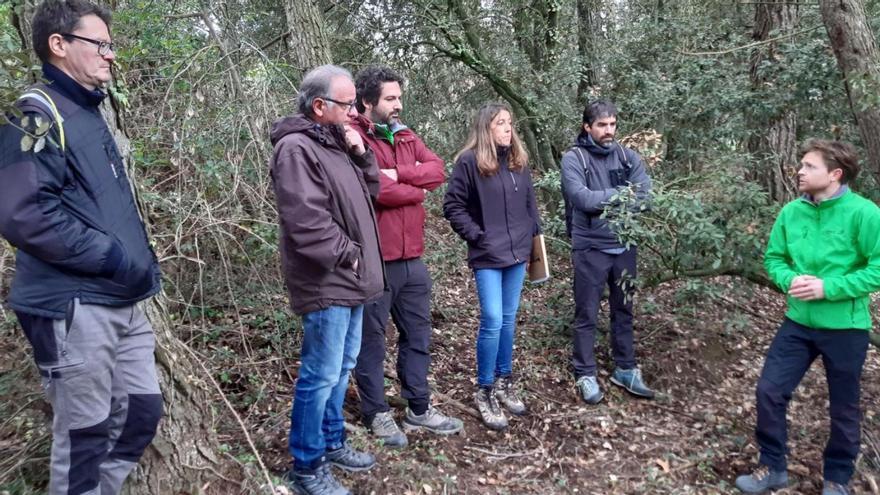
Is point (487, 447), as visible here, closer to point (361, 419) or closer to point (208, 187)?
point (361, 419)

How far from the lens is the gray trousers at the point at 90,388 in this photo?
6.98ft

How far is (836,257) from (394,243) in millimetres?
2237

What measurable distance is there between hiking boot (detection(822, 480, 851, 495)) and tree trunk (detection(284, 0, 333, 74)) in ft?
13.4

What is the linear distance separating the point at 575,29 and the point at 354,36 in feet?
9.76

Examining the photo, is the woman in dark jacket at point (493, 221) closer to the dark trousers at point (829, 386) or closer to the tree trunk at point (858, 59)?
the dark trousers at point (829, 386)

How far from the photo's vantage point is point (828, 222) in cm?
330

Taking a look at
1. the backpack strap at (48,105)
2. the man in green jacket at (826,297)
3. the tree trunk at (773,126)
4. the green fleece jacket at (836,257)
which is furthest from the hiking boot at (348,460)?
the tree trunk at (773,126)

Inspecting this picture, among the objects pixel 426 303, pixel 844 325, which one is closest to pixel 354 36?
pixel 426 303

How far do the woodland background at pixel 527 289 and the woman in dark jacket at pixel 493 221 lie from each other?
1.60 ft

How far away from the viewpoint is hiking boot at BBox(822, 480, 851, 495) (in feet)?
11.0

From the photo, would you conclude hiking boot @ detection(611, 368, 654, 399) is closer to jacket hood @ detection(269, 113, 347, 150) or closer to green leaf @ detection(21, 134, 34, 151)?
jacket hood @ detection(269, 113, 347, 150)

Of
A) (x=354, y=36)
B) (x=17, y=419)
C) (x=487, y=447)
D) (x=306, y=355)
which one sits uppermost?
(x=354, y=36)

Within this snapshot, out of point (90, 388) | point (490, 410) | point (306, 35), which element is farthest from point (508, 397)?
point (306, 35)

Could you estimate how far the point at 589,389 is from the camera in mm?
4586
